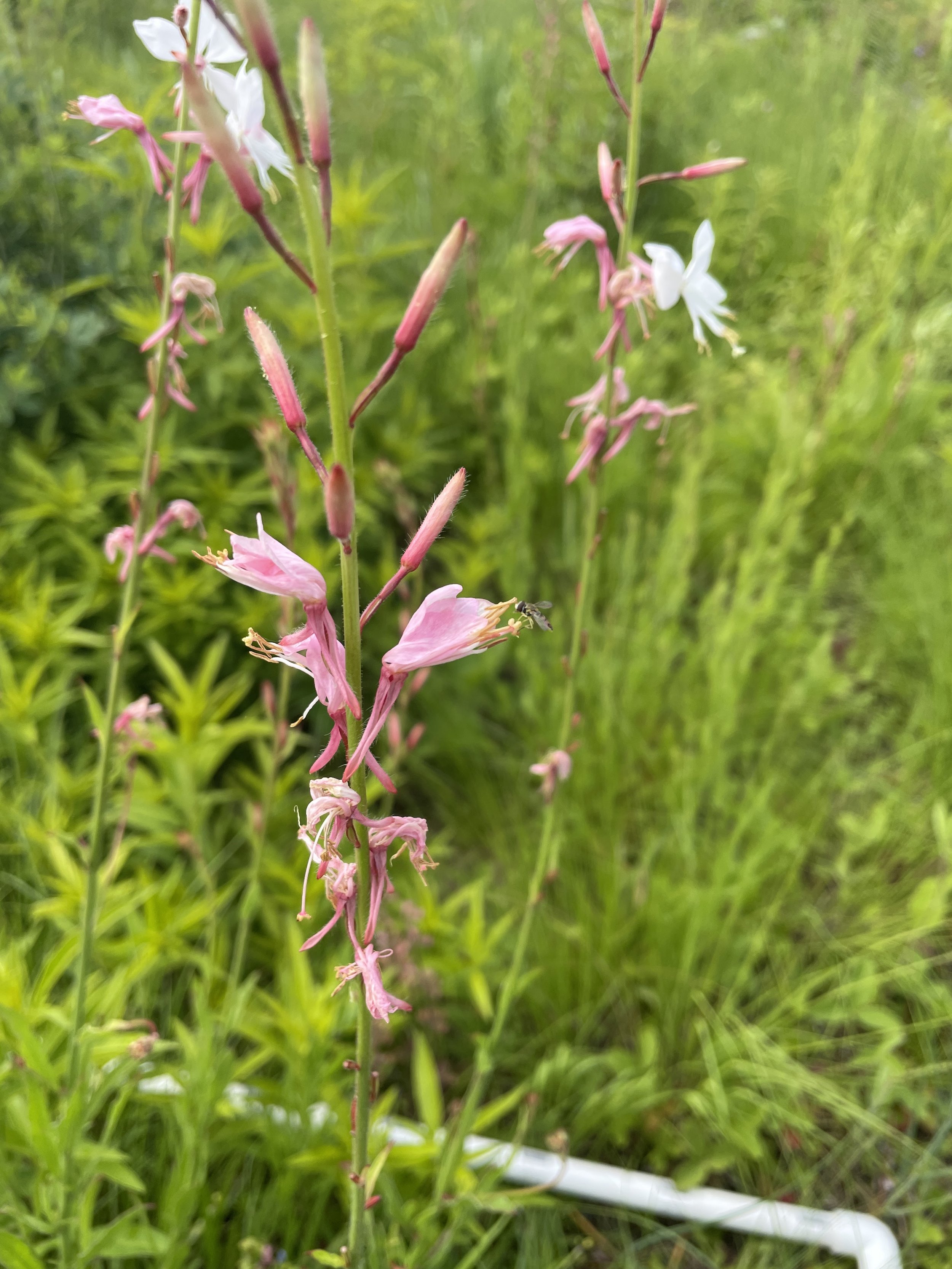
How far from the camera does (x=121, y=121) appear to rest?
101 centimetres

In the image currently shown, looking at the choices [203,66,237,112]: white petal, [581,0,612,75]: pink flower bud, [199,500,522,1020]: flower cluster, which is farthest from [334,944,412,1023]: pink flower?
[581,0,612,75]: pink flower bud

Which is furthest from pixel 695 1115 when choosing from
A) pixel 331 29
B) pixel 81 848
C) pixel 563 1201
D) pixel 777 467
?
pixel 331 29

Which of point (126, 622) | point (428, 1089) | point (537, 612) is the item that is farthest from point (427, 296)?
point (428, 1089)

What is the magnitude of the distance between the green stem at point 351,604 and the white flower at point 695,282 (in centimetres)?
55

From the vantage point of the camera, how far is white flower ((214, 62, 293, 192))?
849mm

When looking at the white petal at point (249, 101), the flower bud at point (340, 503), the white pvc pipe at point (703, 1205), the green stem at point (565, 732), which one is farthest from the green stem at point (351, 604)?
the white pvc pipe at point (703, 1205)

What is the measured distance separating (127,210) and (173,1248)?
9.03 feet

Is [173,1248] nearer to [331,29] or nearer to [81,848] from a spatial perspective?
[81,848]

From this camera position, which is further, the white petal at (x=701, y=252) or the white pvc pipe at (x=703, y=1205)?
the white pvc pipe at (x=703, y=1205)

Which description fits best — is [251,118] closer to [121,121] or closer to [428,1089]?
[121,121]

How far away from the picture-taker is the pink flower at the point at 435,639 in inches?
24.0

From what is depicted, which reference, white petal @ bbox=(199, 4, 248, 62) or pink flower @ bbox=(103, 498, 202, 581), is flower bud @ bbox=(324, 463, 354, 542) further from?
white petal @ bbox=(199, 4, 248, 62)

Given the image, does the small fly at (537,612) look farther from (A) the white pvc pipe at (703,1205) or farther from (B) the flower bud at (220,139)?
(A) the white pvc pipe at (703,1205)

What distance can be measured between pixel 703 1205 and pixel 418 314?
184cm
